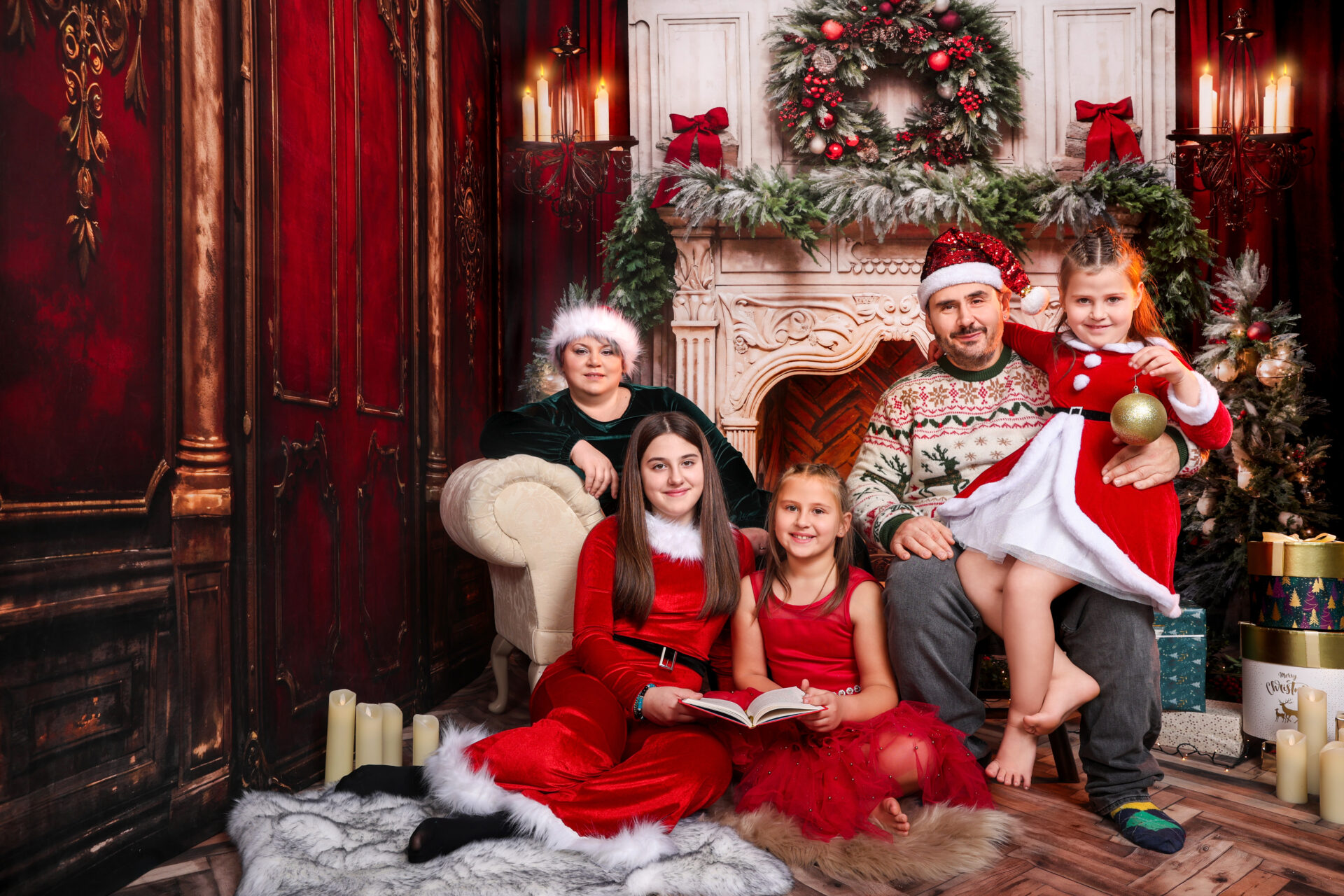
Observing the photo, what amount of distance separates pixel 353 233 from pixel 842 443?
305 centimetres

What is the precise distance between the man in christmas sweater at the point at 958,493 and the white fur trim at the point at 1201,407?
3.3 inches

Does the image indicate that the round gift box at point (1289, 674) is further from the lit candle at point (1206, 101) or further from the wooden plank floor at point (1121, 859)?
the lit candle at point (1206, 101)

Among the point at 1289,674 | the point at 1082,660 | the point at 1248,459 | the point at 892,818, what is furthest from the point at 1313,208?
→ the point at 892,818

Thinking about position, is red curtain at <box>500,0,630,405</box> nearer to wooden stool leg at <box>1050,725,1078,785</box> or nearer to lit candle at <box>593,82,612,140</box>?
lit candle at <box>593,82,612,140</box>

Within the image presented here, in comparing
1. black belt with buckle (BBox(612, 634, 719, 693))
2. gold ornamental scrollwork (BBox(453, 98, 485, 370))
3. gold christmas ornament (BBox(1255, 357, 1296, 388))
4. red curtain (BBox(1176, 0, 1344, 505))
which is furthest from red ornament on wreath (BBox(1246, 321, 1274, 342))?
gold ornamental scrollwork (BBox(453, 98, 485, 370))

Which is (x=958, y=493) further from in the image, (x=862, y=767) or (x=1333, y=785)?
(x=1333, y=785)

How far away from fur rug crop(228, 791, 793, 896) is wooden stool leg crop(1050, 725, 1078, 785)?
3.28 feet

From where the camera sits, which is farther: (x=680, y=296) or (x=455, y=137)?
(x=680, y=296)

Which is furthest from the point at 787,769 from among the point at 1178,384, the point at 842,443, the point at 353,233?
the point at 842,443

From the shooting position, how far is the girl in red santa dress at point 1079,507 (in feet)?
6.76

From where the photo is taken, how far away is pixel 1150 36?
175 inches

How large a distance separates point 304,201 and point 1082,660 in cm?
254

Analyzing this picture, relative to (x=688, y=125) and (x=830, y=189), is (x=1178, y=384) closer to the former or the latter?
(x=830, y=189)

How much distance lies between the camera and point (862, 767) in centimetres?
200
